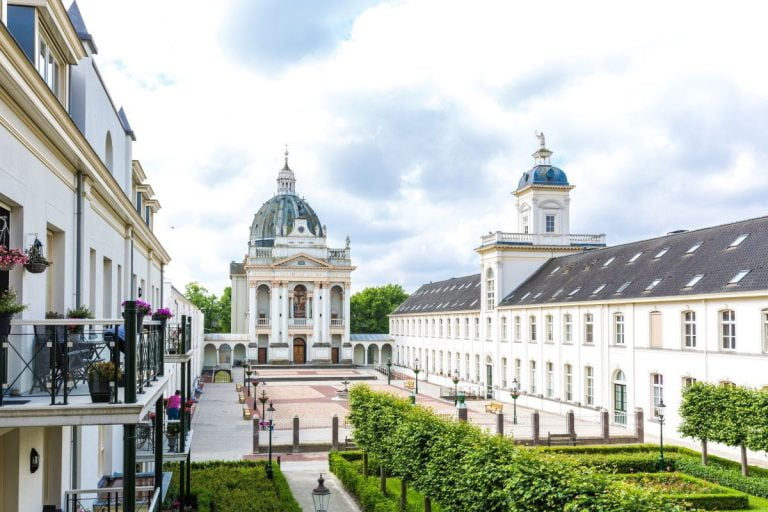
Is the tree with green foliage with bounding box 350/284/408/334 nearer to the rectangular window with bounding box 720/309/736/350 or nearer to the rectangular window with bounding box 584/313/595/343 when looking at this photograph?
the rectangular window with bounding box 584/313/595/343

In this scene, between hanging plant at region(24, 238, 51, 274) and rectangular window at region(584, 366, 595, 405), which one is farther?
rectangular window at region(584, 366, 595, 405)

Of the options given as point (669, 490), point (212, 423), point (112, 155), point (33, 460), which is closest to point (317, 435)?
point (212, 423)

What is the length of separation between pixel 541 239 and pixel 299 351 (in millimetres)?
46208

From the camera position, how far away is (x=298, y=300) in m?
95.8

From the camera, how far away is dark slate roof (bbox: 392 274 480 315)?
2623 inches

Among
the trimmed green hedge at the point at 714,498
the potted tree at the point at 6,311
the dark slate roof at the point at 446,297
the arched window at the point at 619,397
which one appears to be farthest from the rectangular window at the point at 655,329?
the potted tree at the point at 6,311

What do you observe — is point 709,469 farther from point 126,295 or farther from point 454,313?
point 454,313

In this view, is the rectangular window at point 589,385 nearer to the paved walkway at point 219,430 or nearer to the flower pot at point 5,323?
the paved walkway at point 219,430

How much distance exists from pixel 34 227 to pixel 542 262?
50190mm

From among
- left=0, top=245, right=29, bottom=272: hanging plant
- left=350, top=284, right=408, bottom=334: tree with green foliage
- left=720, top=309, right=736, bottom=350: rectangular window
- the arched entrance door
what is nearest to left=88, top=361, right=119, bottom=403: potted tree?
left=0, top=245, right=29, bottom=272: hanging plant

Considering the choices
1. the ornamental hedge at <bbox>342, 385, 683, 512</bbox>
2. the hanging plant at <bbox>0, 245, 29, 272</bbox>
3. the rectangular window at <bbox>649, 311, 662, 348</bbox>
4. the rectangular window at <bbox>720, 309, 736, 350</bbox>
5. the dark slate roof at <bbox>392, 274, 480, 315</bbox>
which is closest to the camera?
the hanging plant at <bbox>0, 245, 29, 272</bbox>

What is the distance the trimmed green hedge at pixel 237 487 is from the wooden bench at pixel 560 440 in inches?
522

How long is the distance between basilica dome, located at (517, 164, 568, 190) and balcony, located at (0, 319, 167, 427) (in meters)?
49.8

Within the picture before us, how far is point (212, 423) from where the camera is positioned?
138 feet
